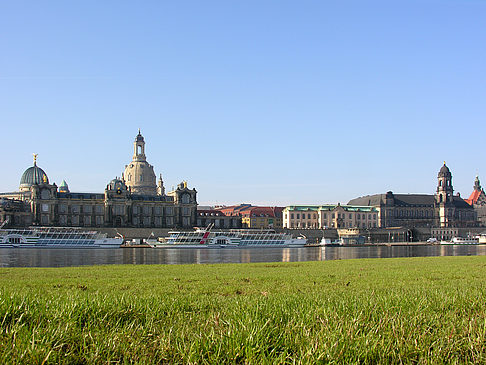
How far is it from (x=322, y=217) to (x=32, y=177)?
8139 centimetres

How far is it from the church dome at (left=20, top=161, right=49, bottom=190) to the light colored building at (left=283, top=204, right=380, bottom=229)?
68062 mm

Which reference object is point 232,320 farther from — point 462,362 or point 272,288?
point 272,288

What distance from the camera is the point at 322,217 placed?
151 metres

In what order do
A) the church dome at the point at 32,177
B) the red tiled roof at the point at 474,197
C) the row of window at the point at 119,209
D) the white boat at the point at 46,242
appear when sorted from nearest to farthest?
the white boat at the point at 46,242
the row of window at the point at 119,209
the church dome at the point at 32,177
the red tiled roof at the point at 474,197

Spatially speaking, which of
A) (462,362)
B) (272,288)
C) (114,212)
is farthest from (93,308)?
(114,212)

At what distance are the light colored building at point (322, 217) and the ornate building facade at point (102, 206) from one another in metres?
29.7

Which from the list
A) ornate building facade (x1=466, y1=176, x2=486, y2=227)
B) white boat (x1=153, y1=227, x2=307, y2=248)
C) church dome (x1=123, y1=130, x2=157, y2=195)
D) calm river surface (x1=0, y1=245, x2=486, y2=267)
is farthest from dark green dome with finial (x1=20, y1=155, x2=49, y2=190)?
ornate building facade (x1=466, y1=176, x2=486, y2=227)

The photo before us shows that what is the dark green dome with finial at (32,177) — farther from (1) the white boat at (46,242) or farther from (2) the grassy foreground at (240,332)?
(2) the grassy foreground at (240,332)

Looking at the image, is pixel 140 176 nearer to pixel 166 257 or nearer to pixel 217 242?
pixel 217 242

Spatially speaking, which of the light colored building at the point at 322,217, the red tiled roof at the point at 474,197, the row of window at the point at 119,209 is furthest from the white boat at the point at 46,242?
the red tiled roof at the point at 474,197

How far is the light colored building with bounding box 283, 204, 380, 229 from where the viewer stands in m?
150

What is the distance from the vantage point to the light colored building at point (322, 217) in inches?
5891

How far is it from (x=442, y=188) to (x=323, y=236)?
5285 centimetres

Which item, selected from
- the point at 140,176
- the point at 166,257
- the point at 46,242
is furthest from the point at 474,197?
the point at 166,257
